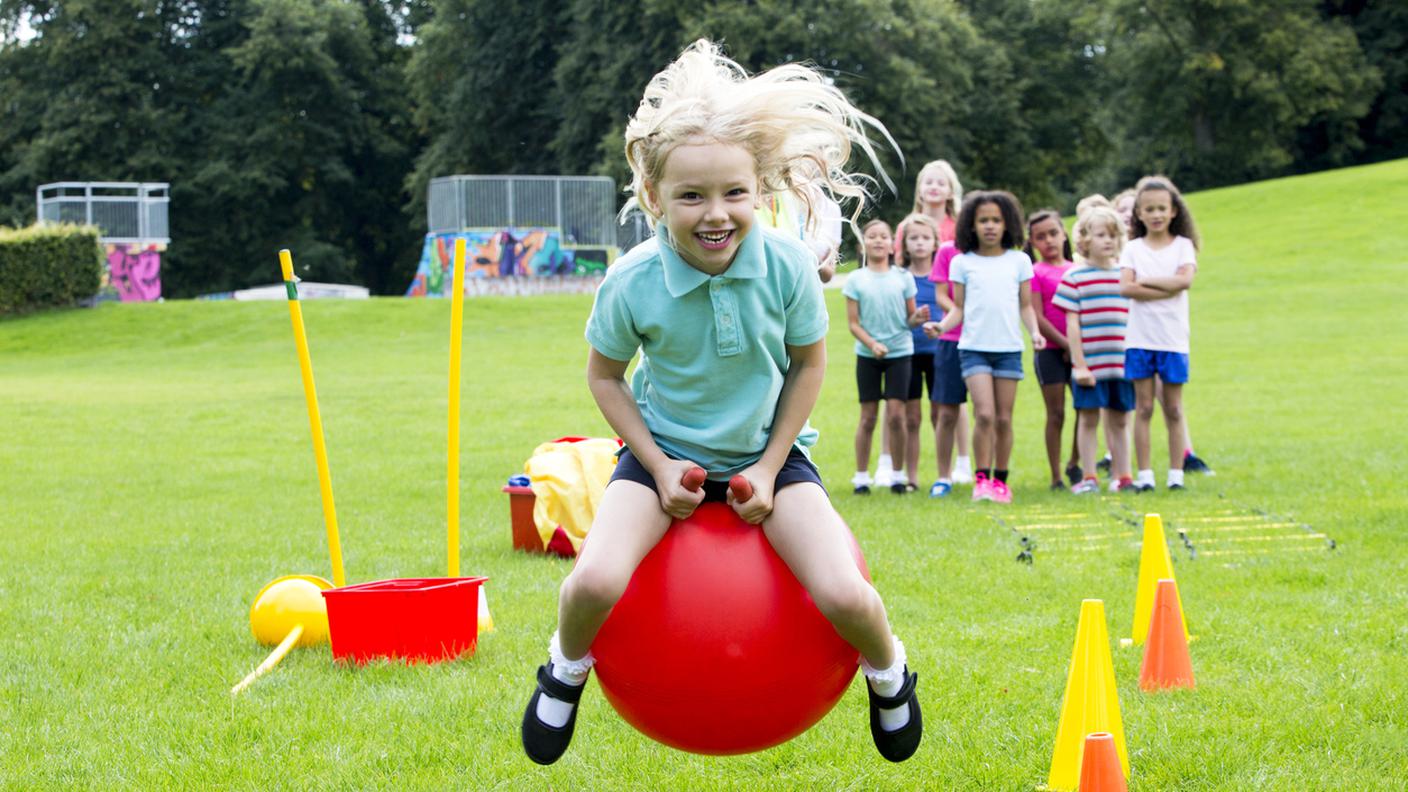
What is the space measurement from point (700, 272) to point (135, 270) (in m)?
43.1

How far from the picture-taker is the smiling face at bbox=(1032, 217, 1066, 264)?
11641 mm

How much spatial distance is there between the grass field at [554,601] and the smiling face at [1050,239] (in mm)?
1825

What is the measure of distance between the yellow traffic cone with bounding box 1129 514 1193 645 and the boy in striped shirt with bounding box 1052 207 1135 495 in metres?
4.64

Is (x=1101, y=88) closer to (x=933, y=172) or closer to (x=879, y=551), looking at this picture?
(x=933, y=172)

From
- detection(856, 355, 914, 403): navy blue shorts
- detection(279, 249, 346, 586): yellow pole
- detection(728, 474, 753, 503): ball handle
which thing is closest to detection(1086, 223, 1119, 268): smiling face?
detection(856, 355, 914, 403): navy blue shorts

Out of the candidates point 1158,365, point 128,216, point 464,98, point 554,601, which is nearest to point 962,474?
point 1158,365

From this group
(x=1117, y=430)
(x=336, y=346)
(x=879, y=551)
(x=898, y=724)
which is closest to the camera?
(x=898, y=724)

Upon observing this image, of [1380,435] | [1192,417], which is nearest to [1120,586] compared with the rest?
[1380,435]

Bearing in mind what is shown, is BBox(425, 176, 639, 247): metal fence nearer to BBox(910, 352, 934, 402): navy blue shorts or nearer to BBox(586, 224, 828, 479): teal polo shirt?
BBox(910, 352, 934, 402): navy blue shorts

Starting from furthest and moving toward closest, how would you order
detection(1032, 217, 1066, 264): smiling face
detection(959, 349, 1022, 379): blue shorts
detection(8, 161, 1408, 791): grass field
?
detection(1032, 217, 1066, 264): smiling face < detection(959, 349, 1022, 379): blue shorts < detection(8, 161, 1408, 791): grass field

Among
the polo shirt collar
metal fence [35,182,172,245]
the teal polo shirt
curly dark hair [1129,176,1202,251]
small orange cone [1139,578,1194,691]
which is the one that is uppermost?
metal fence [35,182,172,245]

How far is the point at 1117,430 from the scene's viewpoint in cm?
1109

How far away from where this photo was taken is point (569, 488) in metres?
8.54

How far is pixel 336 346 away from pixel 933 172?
2098 cm
